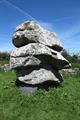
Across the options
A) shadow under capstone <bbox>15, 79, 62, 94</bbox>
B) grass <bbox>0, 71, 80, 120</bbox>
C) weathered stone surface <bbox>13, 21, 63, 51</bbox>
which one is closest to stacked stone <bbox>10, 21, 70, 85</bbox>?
weathered stone surface <bbox>13, 21, 63, 51</bbox>

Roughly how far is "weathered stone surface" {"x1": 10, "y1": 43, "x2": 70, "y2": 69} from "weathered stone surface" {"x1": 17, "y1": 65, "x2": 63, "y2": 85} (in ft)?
1.55

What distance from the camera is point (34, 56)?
1833 centimetres

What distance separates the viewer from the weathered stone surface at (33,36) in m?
18.9

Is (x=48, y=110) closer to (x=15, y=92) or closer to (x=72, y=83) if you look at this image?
(x=15, y=92)

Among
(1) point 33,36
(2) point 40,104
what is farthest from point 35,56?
(2) point 40,104

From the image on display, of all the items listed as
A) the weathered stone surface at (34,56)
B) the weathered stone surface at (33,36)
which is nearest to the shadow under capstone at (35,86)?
the weathered stone surface at (34,56)

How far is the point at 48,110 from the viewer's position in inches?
616

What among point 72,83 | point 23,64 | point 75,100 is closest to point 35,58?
point 23,64

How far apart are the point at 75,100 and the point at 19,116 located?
3.75 meters

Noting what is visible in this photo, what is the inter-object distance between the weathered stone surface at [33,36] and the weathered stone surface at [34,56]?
19.1 inches

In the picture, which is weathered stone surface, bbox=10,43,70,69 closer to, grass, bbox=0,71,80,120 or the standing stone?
the standing stone

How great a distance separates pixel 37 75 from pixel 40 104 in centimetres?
246

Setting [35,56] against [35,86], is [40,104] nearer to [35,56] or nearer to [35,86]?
[35,86]

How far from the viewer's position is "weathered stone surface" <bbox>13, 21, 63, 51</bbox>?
62.1ft
